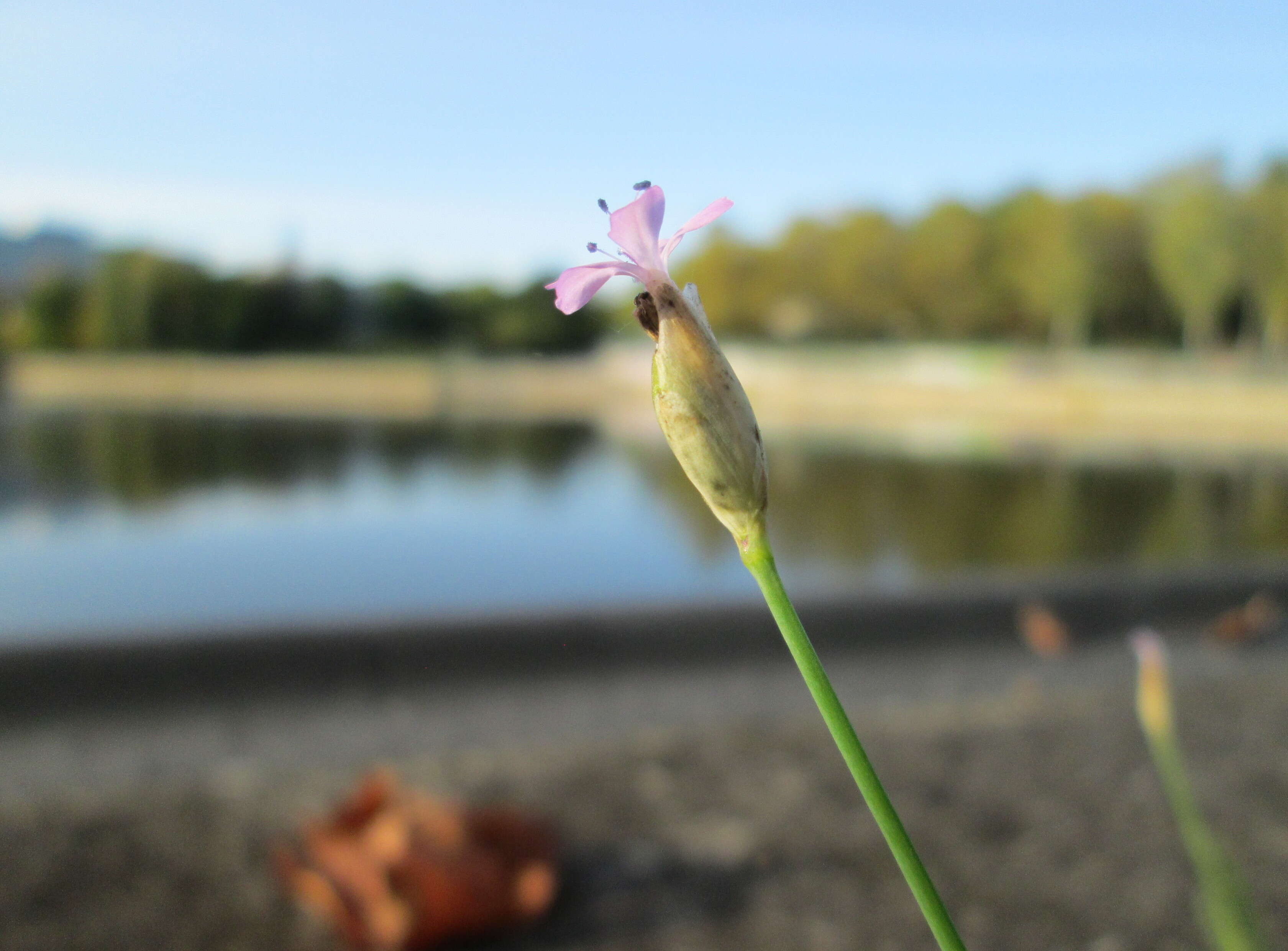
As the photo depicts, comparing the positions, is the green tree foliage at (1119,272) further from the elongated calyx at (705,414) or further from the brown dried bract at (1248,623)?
the elongated calyx at (705,414)

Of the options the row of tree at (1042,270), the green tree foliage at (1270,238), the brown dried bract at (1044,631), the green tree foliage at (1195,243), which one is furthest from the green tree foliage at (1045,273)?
the brown dried bract at (1044,631)

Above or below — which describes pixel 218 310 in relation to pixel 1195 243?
below

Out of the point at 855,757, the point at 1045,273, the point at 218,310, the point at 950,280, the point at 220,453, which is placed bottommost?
the point at 220,453

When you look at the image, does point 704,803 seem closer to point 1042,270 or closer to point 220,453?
point 220,453

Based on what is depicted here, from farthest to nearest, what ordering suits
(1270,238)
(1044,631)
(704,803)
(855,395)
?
1. (855,395)
2. (1270,238)
3. (1044,631)
4. (704,803)

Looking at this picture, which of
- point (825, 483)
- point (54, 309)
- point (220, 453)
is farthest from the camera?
point (220, 453)

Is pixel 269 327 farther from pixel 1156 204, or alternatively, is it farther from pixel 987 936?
pixel 1156 204

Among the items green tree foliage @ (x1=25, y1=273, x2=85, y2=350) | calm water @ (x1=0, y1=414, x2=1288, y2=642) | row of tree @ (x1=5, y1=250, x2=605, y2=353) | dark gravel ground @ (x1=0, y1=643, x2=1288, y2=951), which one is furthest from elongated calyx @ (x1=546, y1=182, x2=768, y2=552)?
green tree foliage @ (x1=25, y1=273, x2=85, y2=350)

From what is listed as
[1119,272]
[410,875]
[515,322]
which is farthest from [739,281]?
[1119,272]
